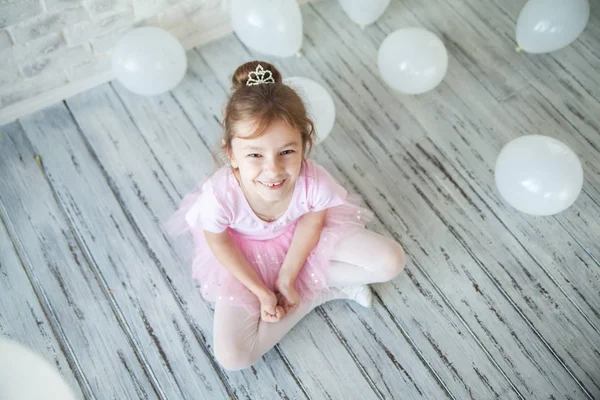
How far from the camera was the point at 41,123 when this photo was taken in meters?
1.71

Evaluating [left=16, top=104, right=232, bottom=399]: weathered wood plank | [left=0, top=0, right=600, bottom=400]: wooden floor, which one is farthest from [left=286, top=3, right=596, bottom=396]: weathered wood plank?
[left=16, top=104, right=232, bottom=399]: weathered wood plank

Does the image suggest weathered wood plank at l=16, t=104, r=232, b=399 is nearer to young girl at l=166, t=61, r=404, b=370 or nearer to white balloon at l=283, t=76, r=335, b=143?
young girl at l=166, t=61, r=404, b=370

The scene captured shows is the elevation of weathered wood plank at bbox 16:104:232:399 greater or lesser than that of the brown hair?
lesser

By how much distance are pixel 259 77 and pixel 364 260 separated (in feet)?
1.78

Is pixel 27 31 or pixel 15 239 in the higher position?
pixel 27 31

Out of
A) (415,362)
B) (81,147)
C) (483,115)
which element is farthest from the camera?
(483,115)

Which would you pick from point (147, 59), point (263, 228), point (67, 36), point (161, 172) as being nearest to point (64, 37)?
point (67, 36)

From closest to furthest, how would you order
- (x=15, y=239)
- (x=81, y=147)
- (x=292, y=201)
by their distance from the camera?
(x=292, y=201)
(x=15, y=239)
(x=81, y=147)

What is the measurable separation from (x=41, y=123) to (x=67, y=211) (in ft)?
1.13

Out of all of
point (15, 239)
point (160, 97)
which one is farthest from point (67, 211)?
point (160, 97)

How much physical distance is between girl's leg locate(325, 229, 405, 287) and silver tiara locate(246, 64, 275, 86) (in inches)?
18.9

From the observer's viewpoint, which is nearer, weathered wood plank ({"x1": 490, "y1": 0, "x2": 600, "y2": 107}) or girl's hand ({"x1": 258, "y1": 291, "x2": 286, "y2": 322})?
girl's hand ({"x1": 258, "y1": 291, "x2": 286, "y2": 322})

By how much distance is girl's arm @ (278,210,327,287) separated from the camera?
133cm

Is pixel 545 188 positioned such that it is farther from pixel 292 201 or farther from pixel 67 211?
pixel 67 211
